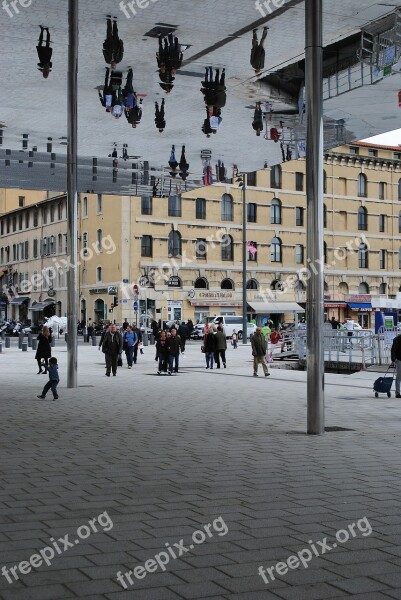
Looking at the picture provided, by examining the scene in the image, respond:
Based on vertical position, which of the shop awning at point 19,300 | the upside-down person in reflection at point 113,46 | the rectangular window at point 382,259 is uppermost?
the upside-down person in reflection at point 113,46

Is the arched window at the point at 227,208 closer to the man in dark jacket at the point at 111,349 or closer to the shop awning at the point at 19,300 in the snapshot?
the shop awning at the point at 19,300

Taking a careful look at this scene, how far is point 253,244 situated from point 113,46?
1939 inches

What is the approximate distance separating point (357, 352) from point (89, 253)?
4338cm

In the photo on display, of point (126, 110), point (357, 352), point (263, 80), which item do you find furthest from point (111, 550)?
point (357, 352)

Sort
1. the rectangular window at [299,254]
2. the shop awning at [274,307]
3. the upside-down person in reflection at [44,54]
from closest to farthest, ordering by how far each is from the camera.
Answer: the upside-down person in reflection at [44,54] → the shop awning at [274,307] → the rectangular window at [299,254]

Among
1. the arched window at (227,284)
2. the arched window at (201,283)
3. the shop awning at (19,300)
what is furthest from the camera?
the shop awning at (19,300)

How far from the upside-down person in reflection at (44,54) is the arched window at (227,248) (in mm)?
51300

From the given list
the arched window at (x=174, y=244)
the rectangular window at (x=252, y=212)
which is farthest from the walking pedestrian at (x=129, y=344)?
the rectangular window at (x=252, y=212)

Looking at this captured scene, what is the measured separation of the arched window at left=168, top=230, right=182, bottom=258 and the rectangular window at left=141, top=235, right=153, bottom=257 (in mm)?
1672

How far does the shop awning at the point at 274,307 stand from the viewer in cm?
7012

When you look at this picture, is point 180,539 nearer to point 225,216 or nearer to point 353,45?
point 353,45

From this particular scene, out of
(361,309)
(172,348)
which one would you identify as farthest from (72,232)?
(361,309)

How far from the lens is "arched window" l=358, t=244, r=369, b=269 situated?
74.4m

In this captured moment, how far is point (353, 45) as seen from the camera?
17328 millimetres
